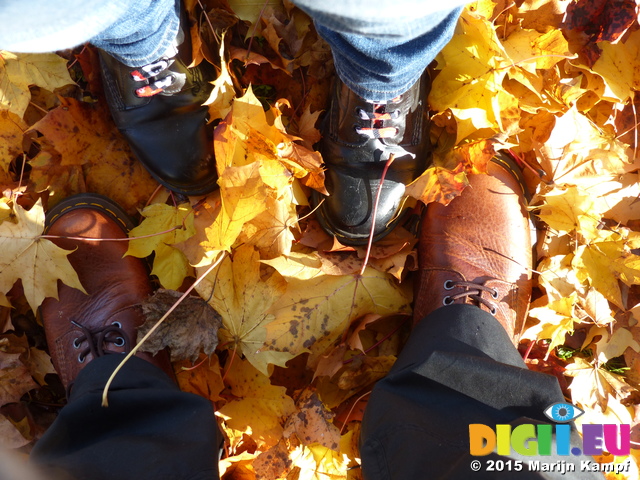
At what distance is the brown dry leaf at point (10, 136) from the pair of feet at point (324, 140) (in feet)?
0.81

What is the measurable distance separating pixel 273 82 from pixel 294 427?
2.82 ft

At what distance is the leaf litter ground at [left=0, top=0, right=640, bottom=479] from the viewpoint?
40.8 inches

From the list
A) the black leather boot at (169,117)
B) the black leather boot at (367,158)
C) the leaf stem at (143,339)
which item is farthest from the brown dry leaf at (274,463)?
the black leather boot at (169,117)

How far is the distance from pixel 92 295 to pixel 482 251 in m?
0.96

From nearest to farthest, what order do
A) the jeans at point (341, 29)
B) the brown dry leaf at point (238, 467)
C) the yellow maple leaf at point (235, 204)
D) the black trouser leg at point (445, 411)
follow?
the jeans at point (341, 29), the black trouser leg at point (445, 411), the yellow maple leaf at point (235, 204), the brown dry leaf at point (238, 467)

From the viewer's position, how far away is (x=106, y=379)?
3.02 ft

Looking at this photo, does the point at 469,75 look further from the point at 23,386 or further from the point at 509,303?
the point at 23,386

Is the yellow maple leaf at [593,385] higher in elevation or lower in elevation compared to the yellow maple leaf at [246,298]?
lower

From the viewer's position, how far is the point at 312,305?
3.49 ft

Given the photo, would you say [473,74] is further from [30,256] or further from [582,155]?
[30,256]

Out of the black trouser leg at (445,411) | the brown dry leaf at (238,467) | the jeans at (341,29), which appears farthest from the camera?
the brown dry leaf at (238,467)

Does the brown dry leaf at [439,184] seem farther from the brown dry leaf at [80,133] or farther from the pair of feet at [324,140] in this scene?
the brown dry leaf at [80,133]

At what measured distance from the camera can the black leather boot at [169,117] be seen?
3.40 ft

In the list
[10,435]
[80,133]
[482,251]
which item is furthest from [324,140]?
[10,435]
